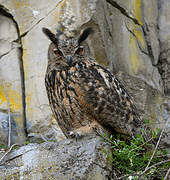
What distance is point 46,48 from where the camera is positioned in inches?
154

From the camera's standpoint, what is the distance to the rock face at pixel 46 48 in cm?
381

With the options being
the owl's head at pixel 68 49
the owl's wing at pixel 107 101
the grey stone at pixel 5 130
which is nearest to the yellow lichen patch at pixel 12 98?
the grey stone at pixel 5 130

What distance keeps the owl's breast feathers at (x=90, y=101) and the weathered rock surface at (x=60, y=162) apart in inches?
10.4

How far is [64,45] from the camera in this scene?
299 cm

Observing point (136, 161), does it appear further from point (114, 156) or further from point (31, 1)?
point (31, 1)

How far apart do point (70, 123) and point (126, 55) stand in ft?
4.81

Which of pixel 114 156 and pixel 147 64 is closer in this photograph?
pixel 114 156

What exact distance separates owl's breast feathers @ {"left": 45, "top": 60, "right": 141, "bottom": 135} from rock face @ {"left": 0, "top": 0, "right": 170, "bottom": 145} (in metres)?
0.91

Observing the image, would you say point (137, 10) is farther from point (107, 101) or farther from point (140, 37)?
point (107, 101)

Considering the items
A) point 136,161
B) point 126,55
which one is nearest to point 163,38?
point 126,55

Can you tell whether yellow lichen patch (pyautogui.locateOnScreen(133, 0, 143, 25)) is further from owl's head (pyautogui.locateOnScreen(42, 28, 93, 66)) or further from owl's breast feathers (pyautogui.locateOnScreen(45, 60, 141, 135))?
owl's breast feathers (pyautogui.locateOnScreen(45, 60, 141, 135))

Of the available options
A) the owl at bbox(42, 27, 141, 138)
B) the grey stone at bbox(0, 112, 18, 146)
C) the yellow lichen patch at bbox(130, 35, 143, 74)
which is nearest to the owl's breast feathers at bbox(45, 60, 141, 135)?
the owl at bbox(42, 27, 141, 138)

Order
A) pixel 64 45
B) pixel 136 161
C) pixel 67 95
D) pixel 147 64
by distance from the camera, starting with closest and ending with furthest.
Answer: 1. pixel 136 161
2. pixel 67 95
3. pixel 64 45
4. pixel 147 64

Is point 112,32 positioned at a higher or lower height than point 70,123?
higher
